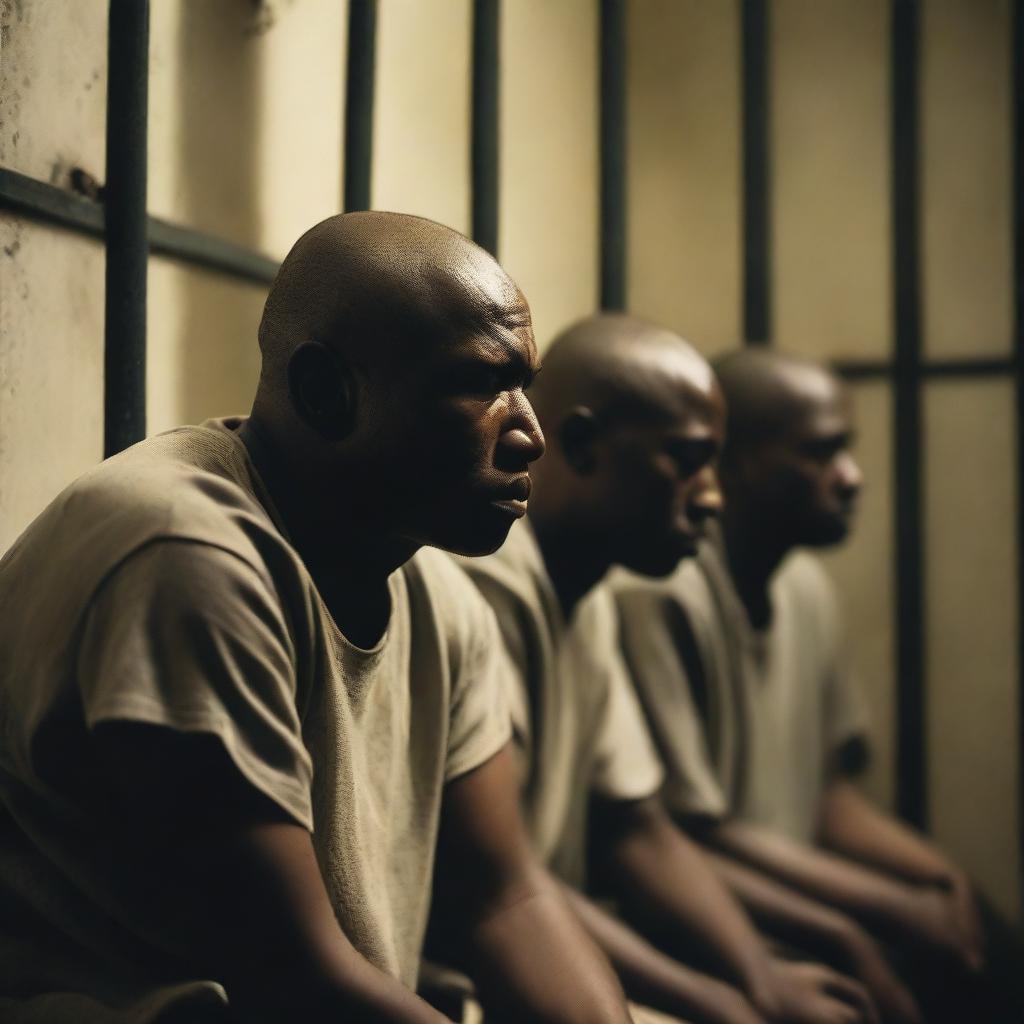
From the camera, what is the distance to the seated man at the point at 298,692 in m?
1.01

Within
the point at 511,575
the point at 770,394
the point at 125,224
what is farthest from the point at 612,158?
the point at 125,224

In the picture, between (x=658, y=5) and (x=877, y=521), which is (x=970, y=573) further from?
(x=658, y=5)

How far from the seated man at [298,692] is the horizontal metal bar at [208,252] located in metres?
0.42

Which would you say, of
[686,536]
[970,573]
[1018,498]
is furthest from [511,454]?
[970,573]

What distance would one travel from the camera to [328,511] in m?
1.20

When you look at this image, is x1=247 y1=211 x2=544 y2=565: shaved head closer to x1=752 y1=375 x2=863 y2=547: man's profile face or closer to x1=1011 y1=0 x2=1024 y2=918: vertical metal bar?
x1=752 y1=375 x2=863 y2=547: man's profile face

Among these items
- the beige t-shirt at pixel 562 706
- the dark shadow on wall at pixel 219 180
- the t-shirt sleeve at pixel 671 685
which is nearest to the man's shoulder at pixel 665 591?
the t-shirt sleeve at pixel 671 685

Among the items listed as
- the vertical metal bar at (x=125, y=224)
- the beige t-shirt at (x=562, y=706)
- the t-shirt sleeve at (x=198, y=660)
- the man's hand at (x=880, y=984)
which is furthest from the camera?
the man's hand at (x=880, y=984)

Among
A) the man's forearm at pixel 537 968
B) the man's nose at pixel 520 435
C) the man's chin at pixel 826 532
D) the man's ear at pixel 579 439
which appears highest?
the man's ear at pixel 579 439

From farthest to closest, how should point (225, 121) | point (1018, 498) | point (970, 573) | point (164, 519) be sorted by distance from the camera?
point (970, 573)
point (1018, 498)
point (225, 121)
point (164, 519)

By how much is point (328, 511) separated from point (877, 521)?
6.25ft

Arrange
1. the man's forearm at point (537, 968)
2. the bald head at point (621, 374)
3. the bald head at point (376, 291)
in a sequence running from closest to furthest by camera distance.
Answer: the bald head at point (376, 291)
the man's forearm at point (537, 968)
the bald head at point (621, 374)

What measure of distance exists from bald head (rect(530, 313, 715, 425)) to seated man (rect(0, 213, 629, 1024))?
471 millimetres

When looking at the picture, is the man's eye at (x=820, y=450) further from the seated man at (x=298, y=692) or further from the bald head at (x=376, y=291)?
the bald head at (x=376, y=291)
